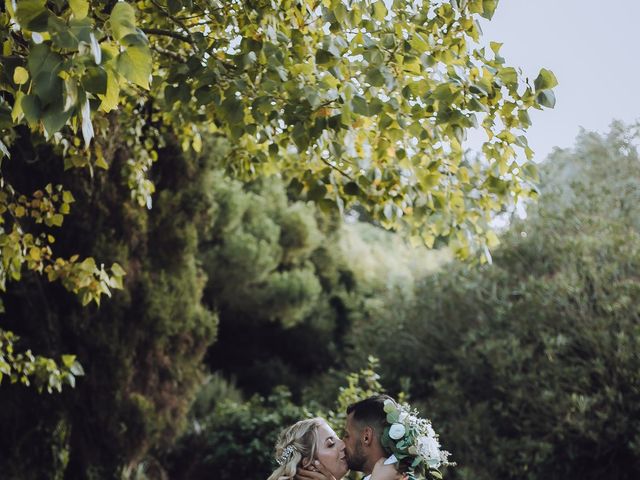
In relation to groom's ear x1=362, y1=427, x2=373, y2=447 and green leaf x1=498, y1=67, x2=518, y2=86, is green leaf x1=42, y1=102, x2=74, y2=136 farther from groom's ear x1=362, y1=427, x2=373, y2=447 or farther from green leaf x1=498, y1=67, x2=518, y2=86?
green leaf x1=498, y1=67, x2=518, y2=86

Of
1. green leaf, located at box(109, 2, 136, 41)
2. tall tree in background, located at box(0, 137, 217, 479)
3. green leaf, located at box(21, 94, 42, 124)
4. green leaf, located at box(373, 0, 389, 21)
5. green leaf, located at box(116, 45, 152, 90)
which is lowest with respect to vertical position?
tall tree in background, located at box(0, 137, 217, 479)

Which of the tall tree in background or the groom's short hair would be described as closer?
the groom's short hair

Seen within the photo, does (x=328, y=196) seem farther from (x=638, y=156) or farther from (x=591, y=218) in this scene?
(x=638, y=156)

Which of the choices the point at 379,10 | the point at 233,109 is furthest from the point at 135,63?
the point at 379,10

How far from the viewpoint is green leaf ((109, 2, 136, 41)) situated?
7.55 ft

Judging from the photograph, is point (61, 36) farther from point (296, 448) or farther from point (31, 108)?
point (296, 448)

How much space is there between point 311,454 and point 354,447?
32cm

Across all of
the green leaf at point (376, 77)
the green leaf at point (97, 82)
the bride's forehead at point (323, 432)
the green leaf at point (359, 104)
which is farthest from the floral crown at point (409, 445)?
the green leaf at point (97, 82)

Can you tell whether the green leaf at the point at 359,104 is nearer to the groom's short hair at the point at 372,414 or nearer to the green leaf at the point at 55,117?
the groom's short hair at the point at 372,414

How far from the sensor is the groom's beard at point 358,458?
12.7ft

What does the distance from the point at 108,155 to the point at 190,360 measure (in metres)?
2.79

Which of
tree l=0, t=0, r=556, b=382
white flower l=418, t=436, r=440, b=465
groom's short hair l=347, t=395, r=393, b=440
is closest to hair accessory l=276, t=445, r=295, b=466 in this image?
groom's short hair l=347, t=395, r=393, b=440

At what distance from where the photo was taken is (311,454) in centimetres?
412

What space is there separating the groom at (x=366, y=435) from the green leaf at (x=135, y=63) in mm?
2178
